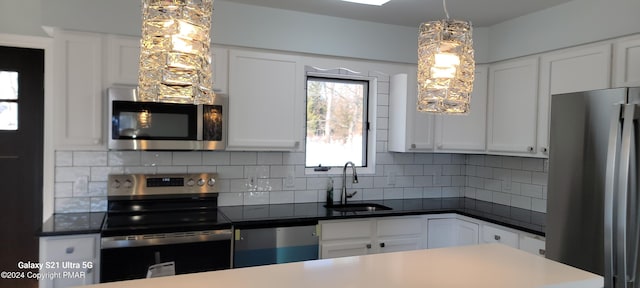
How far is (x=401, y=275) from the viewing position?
5.27ft

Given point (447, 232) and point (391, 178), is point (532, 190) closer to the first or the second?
point (447, 232)

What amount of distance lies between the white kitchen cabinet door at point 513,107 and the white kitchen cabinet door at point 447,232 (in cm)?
71

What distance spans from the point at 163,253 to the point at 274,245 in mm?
729

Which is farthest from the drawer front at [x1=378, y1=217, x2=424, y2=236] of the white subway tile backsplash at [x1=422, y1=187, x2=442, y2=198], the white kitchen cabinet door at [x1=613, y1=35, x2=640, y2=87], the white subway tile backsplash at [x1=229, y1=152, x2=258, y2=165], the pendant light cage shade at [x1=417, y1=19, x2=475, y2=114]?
the pendant light cage shade at [x1=417, y1=19, x2=475, y2=114]

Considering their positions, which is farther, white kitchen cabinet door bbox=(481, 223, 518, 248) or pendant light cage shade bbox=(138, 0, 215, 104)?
white kitchen cabinet door bbox=(481, 223, 518, 248)

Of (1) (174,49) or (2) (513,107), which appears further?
(2) (513,107)

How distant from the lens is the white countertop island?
4.91 ft

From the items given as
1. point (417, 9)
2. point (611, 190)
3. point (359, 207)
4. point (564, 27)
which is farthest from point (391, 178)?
point (611, 190)

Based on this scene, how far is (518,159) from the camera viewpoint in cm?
382

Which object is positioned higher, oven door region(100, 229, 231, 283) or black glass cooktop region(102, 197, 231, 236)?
black glass cooktop region(102, 197, 231, 236)

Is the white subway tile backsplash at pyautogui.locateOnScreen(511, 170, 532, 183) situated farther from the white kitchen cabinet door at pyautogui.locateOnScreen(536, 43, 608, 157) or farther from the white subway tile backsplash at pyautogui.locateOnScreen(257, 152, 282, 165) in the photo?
the white subway tile backsplash at pyautogui.locateOnScreen(257, 152, 282, 165)

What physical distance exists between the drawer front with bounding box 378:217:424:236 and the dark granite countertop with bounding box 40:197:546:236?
59mm

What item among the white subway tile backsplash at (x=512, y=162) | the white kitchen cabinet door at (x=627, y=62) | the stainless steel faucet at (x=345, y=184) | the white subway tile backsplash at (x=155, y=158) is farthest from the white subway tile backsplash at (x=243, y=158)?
the white kitchen cabinet door at (x=627, y=62)

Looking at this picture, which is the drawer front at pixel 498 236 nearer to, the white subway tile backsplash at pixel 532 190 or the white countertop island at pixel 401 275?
the white subway tile backsplash at pixel 532 190
